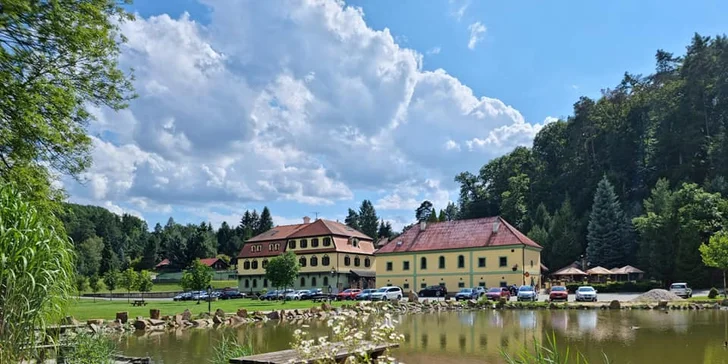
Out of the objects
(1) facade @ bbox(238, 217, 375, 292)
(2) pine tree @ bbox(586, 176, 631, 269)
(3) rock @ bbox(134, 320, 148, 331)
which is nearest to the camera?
(3) rock @ bbox(134, 320, 148, 331)

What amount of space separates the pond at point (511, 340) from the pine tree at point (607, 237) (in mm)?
43538

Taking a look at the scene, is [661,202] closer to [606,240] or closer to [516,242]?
[606,240]

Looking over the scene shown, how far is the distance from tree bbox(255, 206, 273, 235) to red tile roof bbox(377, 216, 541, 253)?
6359 centimetres

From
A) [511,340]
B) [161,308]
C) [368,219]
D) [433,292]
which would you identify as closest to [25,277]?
[511,340]

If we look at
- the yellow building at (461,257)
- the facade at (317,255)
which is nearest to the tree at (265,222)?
the facade at (317,255)

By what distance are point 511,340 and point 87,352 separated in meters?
13.1

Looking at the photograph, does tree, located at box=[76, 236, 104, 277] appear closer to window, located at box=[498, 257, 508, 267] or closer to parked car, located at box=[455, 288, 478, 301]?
window, located at box=[498, 257, 508, 267]

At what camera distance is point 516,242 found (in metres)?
54.5

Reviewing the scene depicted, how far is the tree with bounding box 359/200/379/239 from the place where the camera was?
12256 centimetres

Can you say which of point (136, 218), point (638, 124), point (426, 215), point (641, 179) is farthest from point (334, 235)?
point (136, 218)

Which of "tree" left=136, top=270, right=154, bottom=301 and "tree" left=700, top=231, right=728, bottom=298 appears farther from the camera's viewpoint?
"tree" left=136, top=270, right=154, bottom=301

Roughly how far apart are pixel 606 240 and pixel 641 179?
22.1 meters

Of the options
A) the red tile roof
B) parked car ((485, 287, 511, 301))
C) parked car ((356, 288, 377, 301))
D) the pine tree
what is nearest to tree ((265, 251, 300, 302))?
parked car ((356, 288, 377, 301))

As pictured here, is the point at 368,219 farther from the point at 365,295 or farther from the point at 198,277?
the point at 198,277
